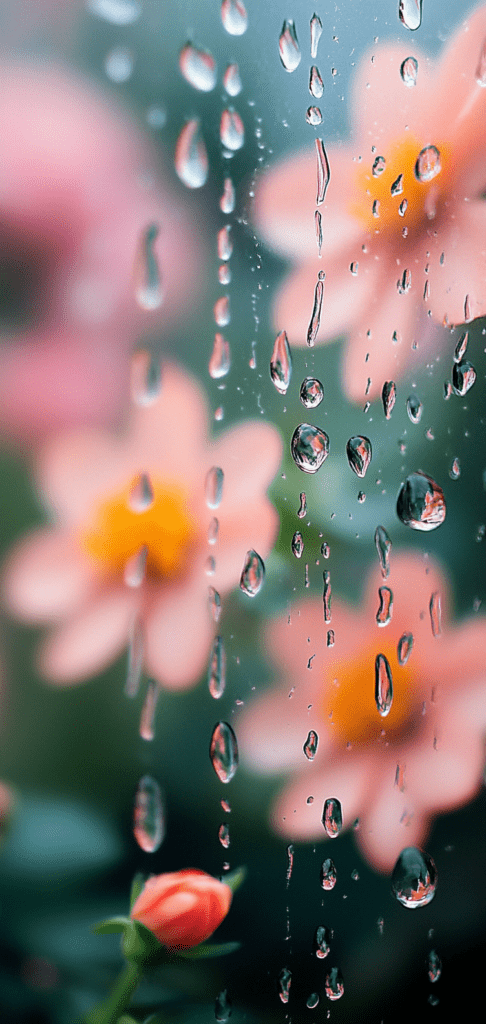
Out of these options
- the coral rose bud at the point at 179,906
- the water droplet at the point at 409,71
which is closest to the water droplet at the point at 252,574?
the coral rose bud at the point at 179,906

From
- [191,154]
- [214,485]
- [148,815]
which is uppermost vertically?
[191,154]

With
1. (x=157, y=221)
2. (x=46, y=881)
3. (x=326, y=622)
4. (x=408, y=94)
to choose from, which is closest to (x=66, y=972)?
(x=46, y=881)

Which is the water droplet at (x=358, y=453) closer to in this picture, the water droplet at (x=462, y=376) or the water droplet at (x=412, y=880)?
the water droplet at (x=462, y=376)

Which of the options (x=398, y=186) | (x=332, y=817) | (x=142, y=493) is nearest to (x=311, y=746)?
(x=332, y=817)

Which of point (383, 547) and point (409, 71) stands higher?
point (409, 71)

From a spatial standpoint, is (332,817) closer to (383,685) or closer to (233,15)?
(383,685)

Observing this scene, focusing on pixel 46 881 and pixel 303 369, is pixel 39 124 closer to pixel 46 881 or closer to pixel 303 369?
pixel 303 369

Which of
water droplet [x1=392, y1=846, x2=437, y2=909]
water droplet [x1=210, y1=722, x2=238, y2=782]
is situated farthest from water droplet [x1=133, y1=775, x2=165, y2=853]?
water droplet [x1=392, y1=846, x2=437, y2=909]
